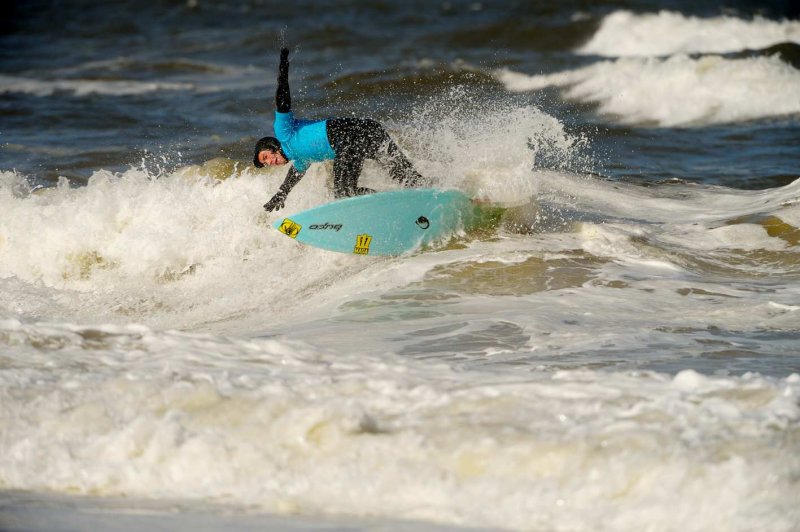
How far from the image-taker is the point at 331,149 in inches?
337

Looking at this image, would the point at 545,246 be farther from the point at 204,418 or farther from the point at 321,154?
the point at 204,418

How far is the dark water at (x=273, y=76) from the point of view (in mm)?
14367

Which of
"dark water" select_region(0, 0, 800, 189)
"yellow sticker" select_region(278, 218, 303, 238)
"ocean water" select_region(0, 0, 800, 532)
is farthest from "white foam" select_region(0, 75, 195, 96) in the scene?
"yellow sticker" select_region(278, 218, 303, 238)

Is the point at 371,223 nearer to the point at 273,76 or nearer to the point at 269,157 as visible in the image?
the point at 269,157

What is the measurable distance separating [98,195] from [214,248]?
5.63ft

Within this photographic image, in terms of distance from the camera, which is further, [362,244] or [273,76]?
[273,76]

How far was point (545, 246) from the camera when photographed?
28.5 ft

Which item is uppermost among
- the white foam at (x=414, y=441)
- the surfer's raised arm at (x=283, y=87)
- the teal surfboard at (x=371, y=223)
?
the surfer's raised arm at (x=283, y=87)

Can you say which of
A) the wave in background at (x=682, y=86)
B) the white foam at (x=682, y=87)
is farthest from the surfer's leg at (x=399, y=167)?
the white foam at (x=682, y=87)

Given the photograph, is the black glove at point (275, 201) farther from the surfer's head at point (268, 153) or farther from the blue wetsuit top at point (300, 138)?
the surfer's head at point (268, 153)

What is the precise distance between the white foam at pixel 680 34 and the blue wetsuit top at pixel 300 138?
17.7 m

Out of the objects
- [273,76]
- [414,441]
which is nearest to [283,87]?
[414,441]

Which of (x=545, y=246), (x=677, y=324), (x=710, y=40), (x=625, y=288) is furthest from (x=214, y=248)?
(x=710, y=40)

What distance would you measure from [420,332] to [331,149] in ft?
8.51
